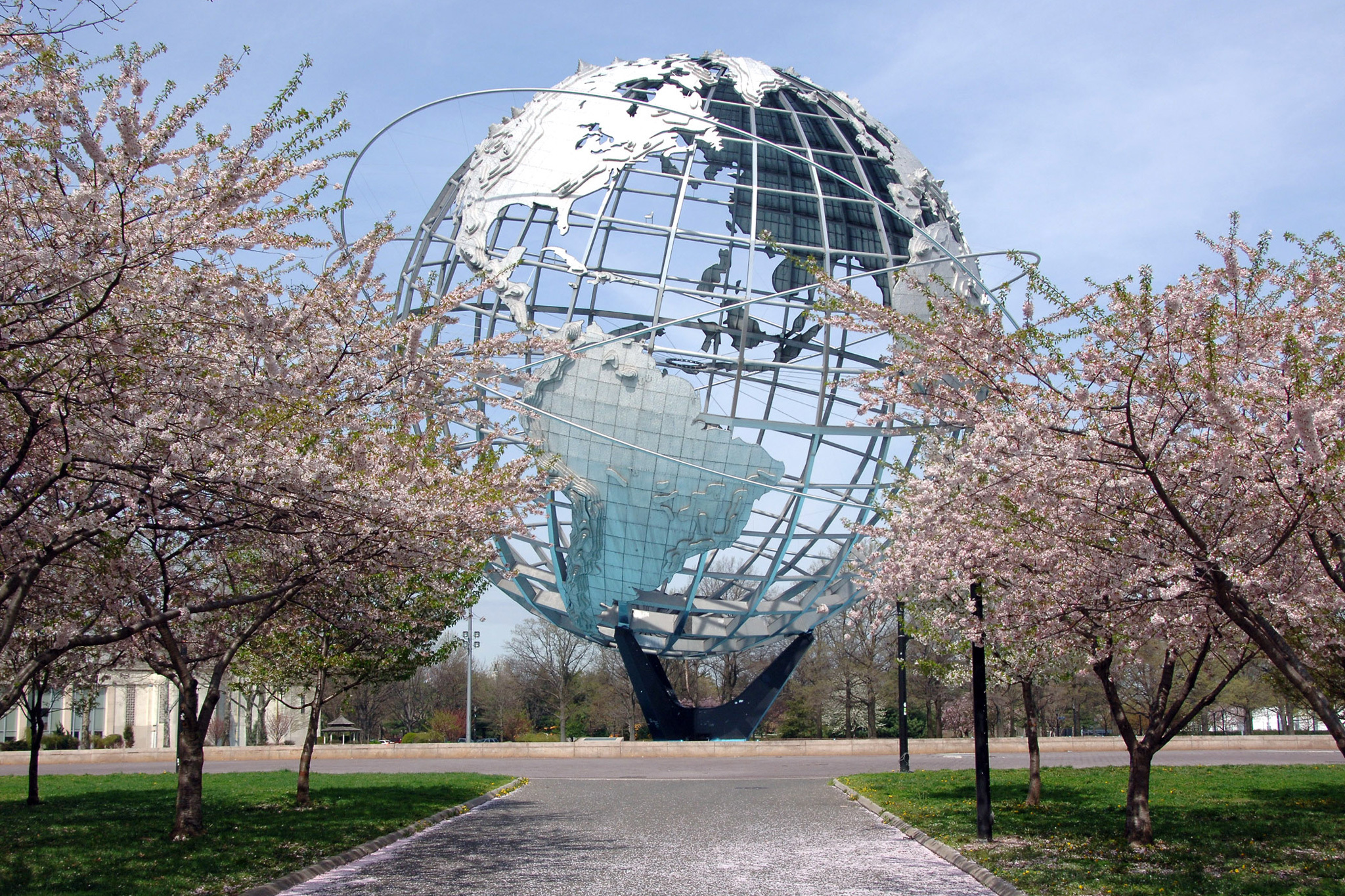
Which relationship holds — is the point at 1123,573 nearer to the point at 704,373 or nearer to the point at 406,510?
the point at 406,510

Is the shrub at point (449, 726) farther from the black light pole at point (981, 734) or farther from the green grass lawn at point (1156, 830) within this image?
the black light pole at point (981, 734)

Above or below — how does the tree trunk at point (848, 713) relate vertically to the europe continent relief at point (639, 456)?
below

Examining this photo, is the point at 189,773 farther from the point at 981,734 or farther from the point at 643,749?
the point at 643,749

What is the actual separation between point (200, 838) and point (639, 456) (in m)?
8.44

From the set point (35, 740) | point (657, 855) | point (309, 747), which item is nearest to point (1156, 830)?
point (657, 855)

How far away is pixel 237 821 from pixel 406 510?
662 cm

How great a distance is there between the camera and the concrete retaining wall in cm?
2983

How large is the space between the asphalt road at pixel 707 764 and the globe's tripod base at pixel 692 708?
0.90m

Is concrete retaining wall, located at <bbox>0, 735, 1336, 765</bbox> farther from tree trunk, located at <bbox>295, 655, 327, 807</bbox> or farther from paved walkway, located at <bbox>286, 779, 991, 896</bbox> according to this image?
tree trunk, located at <bbox>295, 655, 327, 807</bbox>

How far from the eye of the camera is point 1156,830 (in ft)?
38.0

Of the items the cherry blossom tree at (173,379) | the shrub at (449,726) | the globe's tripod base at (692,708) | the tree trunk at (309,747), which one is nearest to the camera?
the cherry blossom tree at (173,379)

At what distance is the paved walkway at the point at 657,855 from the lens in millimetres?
8523

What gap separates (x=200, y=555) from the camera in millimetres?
11367

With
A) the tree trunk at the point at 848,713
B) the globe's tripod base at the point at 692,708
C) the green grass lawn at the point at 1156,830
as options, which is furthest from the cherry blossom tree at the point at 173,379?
the tree trunk at the point at 848,713
